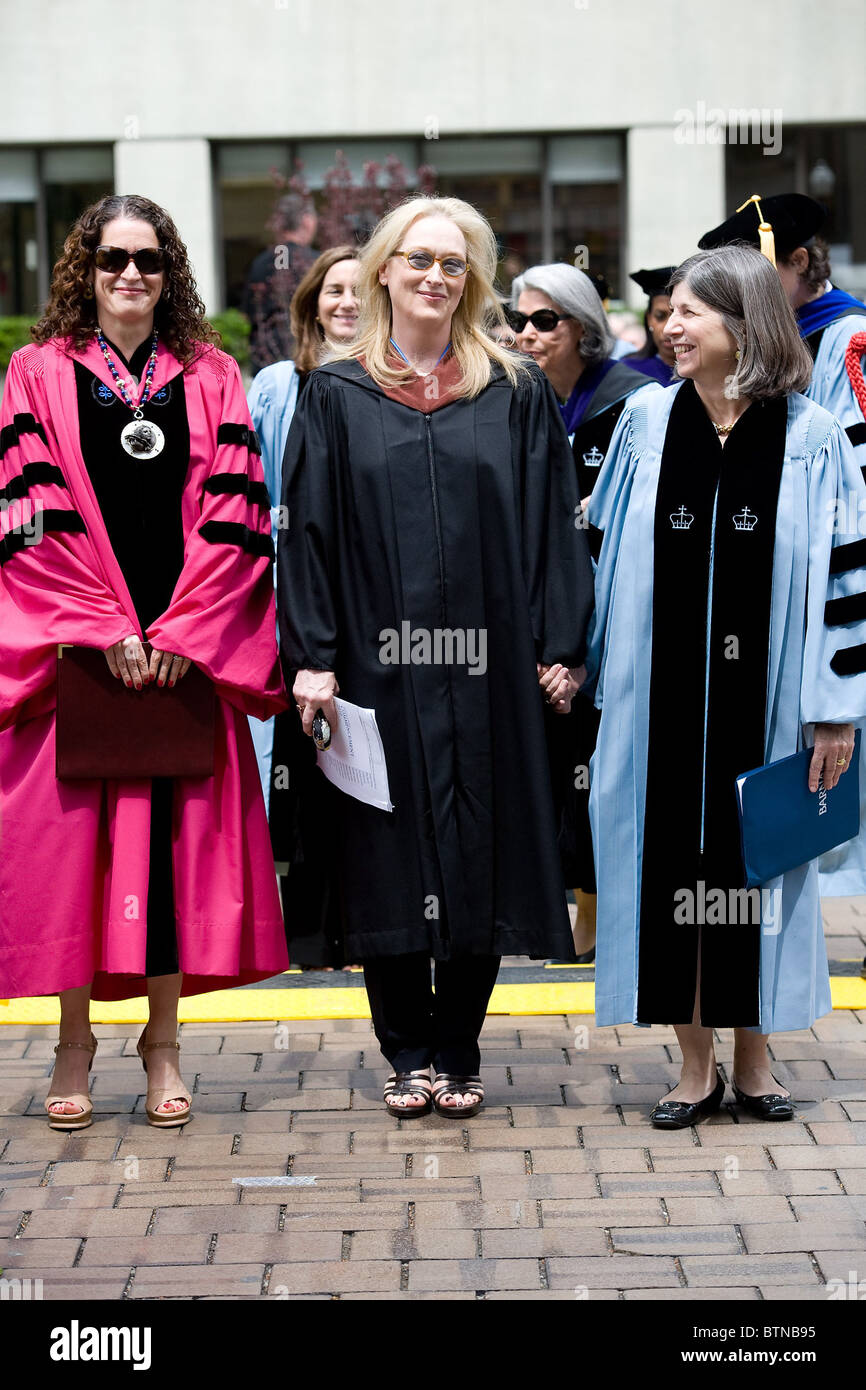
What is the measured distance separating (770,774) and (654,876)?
388 millimetres

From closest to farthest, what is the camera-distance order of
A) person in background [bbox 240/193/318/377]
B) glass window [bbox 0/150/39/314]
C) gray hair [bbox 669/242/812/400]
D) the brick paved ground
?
the brick paved ground, gray hair [bbox 669/242/812/400], person in background [bbox 240/193/318/377], glass window [bbox 0/150/39/314]

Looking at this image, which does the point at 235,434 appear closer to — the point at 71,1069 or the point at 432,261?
the point at 432,261

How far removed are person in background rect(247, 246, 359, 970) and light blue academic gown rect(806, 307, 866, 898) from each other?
1.39 m

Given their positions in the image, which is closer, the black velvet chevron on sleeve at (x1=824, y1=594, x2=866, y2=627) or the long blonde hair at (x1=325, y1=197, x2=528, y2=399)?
the black velvet chevron on sleeve at (x1=824, y1=594, x2=866, y2=627)

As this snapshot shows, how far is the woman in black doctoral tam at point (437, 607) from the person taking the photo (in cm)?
423

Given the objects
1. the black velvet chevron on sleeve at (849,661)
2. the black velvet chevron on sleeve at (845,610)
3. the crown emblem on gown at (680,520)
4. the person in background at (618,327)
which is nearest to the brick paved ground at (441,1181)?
the black velvet chevron on sleeve at (849,661)

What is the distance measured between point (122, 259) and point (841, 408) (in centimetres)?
210

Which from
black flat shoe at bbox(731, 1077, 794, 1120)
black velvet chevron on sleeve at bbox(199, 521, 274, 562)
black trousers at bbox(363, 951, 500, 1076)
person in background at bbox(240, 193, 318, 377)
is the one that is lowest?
black flat shoe at bbox(731, 1077, 794, 1120)

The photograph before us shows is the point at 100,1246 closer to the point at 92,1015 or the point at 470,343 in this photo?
the point at 92,1015

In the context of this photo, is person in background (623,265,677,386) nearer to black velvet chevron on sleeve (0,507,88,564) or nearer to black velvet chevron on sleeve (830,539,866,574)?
black velvet chevron on sleeve (830,539,866,574)

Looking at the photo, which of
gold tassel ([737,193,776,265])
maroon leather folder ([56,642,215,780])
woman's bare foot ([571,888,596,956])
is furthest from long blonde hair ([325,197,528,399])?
woman's bare foot ([571,888,596,956])

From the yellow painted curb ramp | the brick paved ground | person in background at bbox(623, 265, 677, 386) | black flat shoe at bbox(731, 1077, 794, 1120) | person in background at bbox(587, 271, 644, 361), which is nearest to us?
the brick paved ground

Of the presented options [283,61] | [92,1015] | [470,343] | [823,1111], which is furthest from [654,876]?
[283,61]

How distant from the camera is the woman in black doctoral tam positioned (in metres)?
4.23
